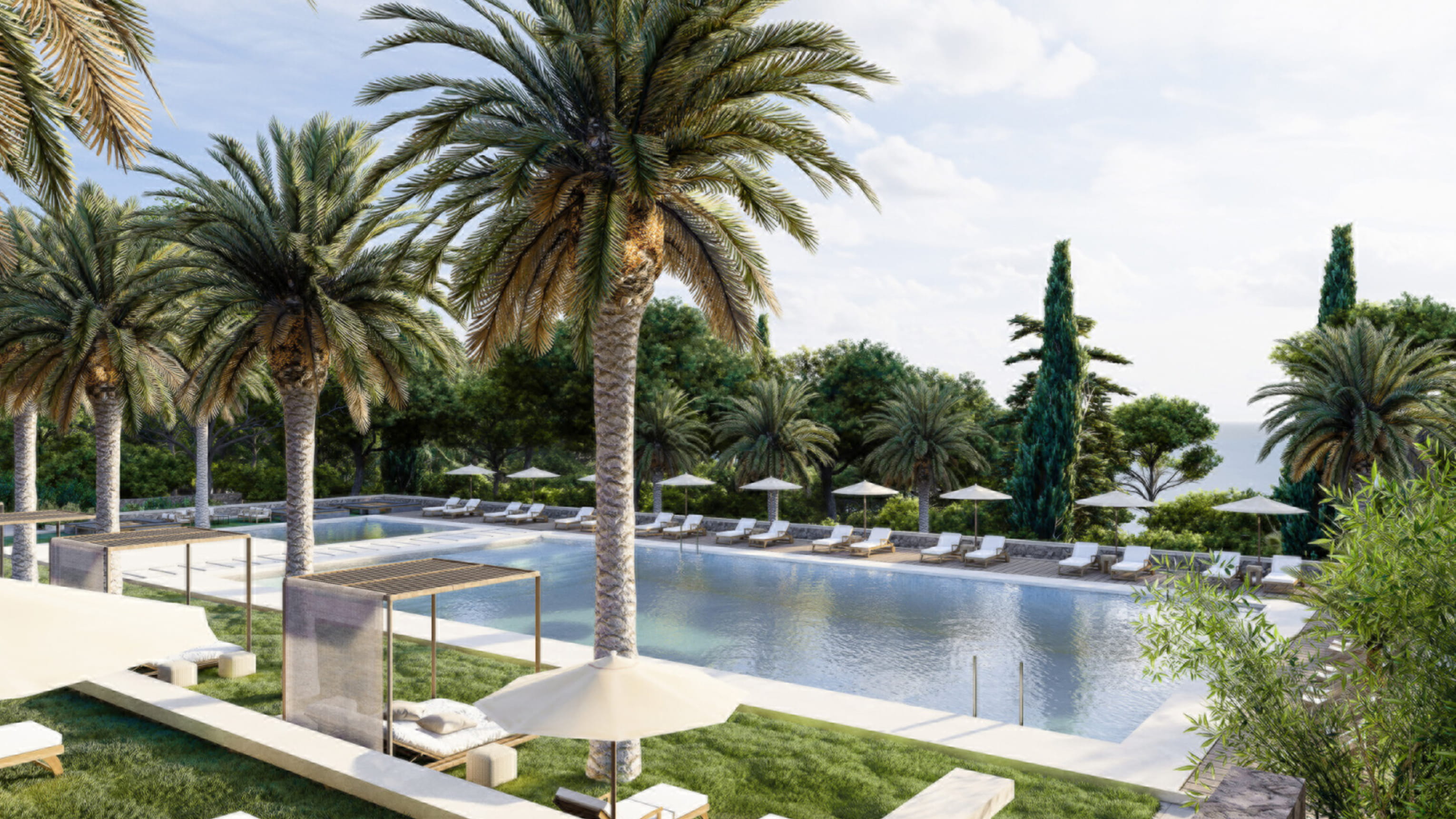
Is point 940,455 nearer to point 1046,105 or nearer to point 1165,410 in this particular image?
point 1046,105

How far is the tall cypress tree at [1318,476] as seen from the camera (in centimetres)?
2570

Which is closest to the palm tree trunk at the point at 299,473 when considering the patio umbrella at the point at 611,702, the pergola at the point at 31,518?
the pergola at the point at 31,518

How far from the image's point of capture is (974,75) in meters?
15.3

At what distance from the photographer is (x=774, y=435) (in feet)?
108

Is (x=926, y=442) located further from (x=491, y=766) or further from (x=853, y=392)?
(x=491, y=766)

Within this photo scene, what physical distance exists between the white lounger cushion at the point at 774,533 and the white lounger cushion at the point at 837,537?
1.48 m

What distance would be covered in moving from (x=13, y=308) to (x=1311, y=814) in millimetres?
21694

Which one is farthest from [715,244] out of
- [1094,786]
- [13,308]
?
[13,308]

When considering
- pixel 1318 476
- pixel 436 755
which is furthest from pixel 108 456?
pixel 1318 476

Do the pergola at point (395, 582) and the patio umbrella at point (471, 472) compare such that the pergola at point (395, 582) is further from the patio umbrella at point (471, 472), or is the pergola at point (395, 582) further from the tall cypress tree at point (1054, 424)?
the patio umbrella at point (471, 472)

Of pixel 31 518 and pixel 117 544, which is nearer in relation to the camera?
pixel 117 544

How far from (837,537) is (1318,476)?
541 inches

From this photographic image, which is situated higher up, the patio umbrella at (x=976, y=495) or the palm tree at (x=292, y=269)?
the palm tree at (x=292, y=269)

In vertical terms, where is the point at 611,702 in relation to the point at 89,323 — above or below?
below
